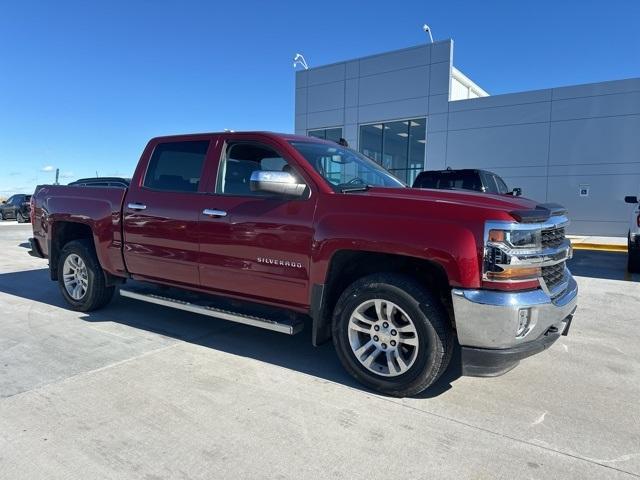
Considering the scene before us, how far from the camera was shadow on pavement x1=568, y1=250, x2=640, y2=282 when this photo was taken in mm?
9172

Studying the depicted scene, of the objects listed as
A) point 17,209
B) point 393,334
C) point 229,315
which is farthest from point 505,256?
point 17,209

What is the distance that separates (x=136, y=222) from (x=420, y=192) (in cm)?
291

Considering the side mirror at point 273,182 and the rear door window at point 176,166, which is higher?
the rear door window at point 176,166

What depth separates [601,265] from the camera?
10.7m

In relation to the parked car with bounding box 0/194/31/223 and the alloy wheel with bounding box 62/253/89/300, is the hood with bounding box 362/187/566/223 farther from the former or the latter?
the parked car with bounding box 0/194/31/223

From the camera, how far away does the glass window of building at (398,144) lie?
22453 millimetres

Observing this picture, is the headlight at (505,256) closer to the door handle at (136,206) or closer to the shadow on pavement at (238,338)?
the shadow on pavement at (238,338)

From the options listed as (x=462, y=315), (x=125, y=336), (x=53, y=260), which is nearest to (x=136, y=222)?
(x=125, y=336)

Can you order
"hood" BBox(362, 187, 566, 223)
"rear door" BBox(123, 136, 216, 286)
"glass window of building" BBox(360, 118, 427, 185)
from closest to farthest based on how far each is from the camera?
"hood" BBox(362, 187, 566, 223) < "rear door" BBox(123, 136, 216, 286) < "glass window of building" BBox(360, 118, 427, 185)

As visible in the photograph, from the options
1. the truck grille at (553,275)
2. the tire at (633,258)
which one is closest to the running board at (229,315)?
the truck grille at (553,275)

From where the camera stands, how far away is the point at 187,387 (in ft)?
11.7

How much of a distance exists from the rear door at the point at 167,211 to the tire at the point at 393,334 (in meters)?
1.68

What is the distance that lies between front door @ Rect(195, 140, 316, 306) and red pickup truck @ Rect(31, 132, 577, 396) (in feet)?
0.04

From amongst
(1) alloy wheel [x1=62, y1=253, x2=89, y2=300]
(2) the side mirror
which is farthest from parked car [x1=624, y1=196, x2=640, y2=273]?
(1) alloy wheel [x1=62, y1=253, x2=89, y2=300]
